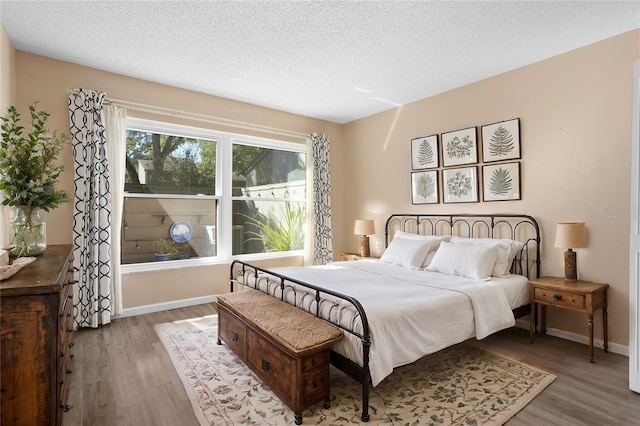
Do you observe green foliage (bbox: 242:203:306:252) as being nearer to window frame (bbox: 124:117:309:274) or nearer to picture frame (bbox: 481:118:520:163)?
window frame (bbox: 124:117:309:274)

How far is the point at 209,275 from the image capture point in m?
4.56

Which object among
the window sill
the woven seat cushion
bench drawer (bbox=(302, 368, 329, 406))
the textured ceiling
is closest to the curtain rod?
the textured ceiling

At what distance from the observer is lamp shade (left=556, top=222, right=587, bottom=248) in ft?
9.82

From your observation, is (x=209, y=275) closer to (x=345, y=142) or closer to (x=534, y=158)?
(x=345, y=142)

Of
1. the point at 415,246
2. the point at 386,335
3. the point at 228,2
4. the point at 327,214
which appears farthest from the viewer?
the point at 327,214

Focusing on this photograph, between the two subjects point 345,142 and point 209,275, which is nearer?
point 209,275

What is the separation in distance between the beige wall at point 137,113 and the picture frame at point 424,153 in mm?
1891

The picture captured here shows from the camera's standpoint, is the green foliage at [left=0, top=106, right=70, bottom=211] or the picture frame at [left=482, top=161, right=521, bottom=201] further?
the picture frame at [left=482, top=161, right=521, bottom=201]

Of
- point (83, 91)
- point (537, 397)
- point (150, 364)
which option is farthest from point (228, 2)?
point (537, 397)

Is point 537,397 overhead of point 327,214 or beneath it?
beneath

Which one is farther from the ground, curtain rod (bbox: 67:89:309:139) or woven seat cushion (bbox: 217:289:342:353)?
curtain rod (bbox: 67:89:309:139)

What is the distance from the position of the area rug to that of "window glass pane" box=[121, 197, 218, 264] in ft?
Answer: 5.24

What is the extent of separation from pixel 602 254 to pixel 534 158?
113cm

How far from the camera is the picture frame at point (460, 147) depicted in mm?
3975
